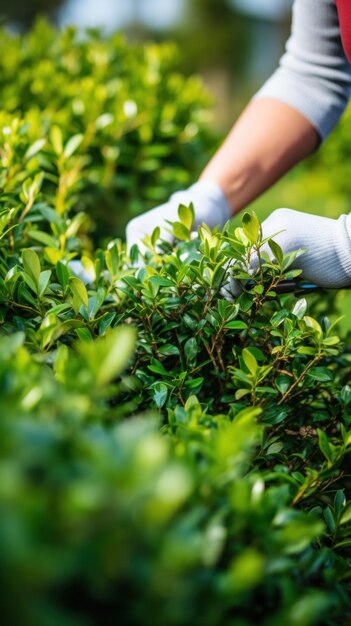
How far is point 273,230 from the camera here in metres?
1.82

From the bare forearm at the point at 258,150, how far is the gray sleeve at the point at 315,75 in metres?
0.05

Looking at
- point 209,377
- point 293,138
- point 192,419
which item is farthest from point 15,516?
point 293,138

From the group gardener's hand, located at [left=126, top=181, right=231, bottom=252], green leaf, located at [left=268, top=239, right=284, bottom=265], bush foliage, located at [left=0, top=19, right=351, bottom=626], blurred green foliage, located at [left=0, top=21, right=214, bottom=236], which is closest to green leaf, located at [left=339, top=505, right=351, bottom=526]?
bush foliage, located at [left=0, top=19, right=351, bottom=626]

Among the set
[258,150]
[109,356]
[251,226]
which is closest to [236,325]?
[251,226]

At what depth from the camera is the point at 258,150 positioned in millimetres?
2475

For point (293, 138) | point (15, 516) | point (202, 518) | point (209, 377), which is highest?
point (15, 516)

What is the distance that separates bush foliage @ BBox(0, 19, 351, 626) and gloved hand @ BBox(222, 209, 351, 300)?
0.11 metres

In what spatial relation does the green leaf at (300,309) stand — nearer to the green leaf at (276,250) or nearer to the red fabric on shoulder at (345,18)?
the green leaf at (276,250)

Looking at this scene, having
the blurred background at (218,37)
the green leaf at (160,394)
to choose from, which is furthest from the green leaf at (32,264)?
the blurred background at (218,37)

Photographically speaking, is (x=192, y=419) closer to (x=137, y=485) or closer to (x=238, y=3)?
(x=137, y=485)

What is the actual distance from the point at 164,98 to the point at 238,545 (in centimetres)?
329

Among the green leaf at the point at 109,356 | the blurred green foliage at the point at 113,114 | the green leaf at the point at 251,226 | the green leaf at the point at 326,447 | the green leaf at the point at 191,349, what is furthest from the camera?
the blurred green foliage at the point at 113,114

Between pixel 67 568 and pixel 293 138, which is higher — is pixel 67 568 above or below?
above

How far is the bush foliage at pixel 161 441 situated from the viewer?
2.63 feet
